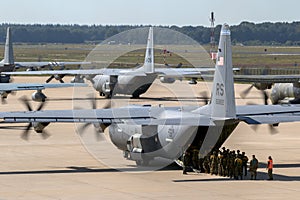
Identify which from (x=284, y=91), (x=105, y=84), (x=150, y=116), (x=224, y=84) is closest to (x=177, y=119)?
(x=224, y=84)

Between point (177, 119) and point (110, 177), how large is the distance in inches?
166

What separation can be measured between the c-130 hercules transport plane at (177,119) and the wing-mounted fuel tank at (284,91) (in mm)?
33850

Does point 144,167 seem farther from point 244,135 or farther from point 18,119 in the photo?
point 244,135

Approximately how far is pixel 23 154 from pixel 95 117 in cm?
869

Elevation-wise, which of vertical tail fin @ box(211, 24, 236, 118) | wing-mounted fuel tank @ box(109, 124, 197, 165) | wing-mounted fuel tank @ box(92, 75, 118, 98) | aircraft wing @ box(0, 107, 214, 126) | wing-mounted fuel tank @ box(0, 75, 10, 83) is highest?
wing-mounted fuel tank @ box(0, 75, 10, 83)

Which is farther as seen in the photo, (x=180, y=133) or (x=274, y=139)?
(x=274, y=139)

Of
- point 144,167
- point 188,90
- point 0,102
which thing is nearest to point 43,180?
point 144,167

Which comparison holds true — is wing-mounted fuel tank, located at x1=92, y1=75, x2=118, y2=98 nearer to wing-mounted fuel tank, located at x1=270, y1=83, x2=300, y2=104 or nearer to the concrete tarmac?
wing-mounted fuel tank, located at x1=270, y1=83, x2=300, y2=104

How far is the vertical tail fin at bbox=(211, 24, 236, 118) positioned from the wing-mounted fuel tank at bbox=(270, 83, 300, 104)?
39956mm

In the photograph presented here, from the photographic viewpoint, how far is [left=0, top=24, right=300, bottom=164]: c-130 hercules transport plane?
38.1 meters

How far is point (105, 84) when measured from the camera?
91.5m

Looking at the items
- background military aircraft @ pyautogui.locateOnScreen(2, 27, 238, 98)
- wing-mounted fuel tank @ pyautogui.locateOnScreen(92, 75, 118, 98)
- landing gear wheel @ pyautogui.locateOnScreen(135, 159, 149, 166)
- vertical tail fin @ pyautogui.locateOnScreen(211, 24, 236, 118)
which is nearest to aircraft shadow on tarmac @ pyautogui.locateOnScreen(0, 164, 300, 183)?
landing gear wheel @ pyautogui.locateOnScreen(135, 159, 149, 166)

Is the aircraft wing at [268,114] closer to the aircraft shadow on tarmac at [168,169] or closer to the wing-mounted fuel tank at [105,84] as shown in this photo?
the aircraft shadow on tarmac at [168,169]

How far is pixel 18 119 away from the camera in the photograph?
131 feet
